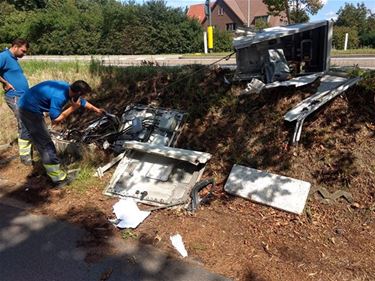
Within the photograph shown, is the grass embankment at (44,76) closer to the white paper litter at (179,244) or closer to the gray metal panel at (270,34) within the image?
the gray metal panel at (270,34)

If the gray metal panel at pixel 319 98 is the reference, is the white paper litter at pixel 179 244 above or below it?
below

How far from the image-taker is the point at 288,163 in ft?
16.1

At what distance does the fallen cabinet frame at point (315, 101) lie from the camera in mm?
4984

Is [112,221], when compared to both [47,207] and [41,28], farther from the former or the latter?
[41,28]

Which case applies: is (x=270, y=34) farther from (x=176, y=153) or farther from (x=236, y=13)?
(x=236, y=13)

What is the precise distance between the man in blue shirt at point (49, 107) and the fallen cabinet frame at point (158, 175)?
0.87 metres

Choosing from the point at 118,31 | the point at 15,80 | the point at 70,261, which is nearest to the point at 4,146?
the point at 15,80


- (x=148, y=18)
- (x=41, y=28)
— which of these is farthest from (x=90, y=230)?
(x=41, y=28)

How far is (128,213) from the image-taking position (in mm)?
4520

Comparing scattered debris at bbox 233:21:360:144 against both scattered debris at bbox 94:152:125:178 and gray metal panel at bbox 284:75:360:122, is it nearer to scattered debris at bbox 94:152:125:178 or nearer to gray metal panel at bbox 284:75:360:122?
gray metal panel at bbox 284:75:360:122

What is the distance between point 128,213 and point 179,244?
2.91 feet

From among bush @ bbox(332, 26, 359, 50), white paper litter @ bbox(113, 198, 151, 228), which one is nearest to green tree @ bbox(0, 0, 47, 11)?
bush @ bbox(332, 26, 359, 50)

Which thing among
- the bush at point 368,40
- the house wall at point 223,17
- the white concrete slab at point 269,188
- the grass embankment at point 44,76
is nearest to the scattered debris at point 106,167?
the white concrete slab at point 269,188

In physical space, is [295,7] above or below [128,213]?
above
